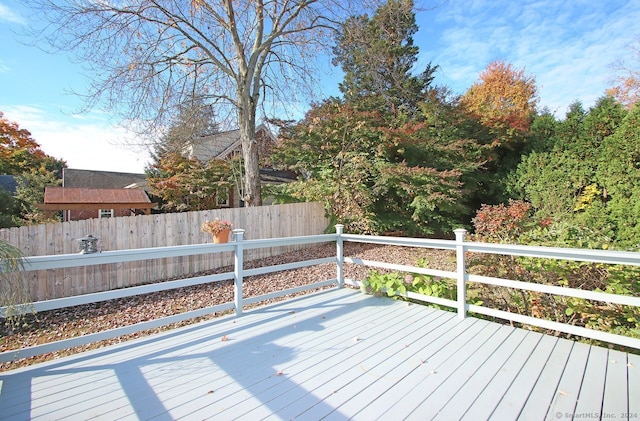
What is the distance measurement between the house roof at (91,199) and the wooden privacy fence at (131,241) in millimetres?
8249

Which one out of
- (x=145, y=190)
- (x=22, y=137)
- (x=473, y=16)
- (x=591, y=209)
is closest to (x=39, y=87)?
(x=145, y=190)

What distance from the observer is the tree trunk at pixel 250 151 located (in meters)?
8.09

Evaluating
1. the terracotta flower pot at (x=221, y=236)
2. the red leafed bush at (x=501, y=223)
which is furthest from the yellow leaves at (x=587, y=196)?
the terracotta flower pot at (x=221, y=236)

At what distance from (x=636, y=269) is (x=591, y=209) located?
566 cm

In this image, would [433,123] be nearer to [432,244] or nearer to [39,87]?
[432,244]

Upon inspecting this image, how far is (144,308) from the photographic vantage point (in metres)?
4.74

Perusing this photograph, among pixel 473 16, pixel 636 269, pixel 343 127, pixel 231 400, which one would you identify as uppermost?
pixel 473 16

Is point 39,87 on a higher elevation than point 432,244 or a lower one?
higher

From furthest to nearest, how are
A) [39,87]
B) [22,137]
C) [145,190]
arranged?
[22,137], [145,190], [39,87]

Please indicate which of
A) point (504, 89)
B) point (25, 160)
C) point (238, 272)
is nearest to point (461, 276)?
point (238, 272)

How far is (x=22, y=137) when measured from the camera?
22.7m

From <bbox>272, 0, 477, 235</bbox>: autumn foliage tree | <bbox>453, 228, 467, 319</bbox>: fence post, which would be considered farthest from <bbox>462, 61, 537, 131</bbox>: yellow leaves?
<bbox>453, 228, 467, 319</bbox>: fence post

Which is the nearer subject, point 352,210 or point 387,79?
point 352,210

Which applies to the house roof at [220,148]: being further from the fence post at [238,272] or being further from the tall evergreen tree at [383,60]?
the fence post at [238,272]
